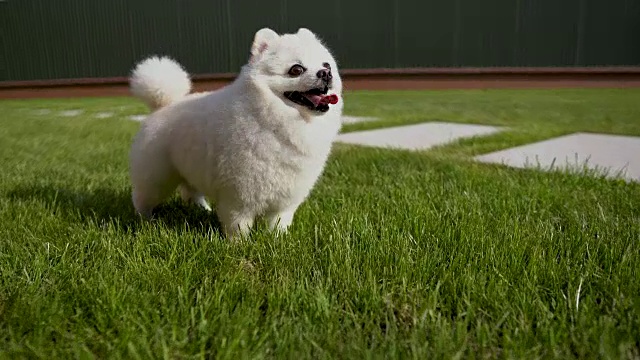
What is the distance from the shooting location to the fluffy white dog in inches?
59.3

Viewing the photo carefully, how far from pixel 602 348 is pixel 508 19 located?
8271 millimetres

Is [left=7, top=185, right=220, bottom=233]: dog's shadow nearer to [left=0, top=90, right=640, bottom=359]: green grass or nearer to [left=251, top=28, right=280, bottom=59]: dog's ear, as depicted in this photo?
[left=0, top=90, right=640, bottom=359]: green grass

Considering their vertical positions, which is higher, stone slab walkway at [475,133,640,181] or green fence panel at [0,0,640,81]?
green fence panel at [0,0,640,81]

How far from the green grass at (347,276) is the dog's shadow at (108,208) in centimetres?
1

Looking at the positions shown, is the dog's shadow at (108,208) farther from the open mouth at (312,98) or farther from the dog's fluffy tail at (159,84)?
the open mouth at (312,98)

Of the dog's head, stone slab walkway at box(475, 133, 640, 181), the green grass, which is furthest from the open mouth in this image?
stone slab walkway at box(475, 133, 640, 181)

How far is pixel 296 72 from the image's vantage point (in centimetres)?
152

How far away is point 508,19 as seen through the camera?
8.34 m

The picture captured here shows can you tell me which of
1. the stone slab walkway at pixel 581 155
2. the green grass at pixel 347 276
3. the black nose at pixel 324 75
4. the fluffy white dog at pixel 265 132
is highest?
the black nose at pixel 324 75

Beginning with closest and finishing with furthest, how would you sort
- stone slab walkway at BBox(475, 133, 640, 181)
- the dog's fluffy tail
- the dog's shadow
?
the dog's shadow → the dog's fluffy tail → stone slab walkway at BBox(475, 133, 640, 181)

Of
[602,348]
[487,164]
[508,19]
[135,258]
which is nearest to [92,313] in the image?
[135,258]

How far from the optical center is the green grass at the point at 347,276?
3.39 feet

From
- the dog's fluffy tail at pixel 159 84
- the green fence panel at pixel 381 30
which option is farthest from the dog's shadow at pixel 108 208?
the green fence panel at pixel 381 30

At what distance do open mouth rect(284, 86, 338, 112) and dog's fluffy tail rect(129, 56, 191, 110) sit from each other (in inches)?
26.0
